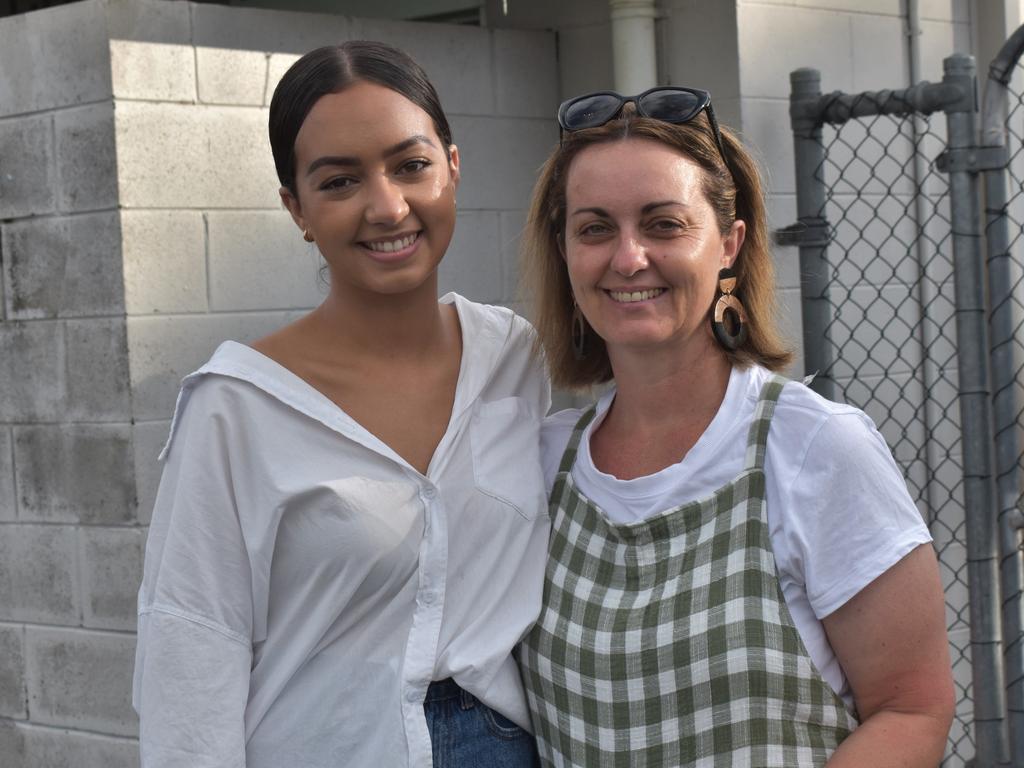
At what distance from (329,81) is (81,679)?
6.83 feet

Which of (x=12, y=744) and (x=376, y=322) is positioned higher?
(x=376, y=322)

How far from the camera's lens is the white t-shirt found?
197cm

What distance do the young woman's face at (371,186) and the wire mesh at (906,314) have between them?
2.26 metres

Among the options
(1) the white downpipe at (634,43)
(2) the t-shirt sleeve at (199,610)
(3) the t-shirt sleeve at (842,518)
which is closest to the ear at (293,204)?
(2) the t-shirt sleeve at (199,610)

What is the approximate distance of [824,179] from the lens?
4.16m

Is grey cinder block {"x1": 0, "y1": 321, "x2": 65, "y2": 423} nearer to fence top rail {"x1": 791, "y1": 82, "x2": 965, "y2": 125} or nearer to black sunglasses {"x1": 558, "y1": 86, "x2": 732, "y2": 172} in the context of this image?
black sunglasses {"x1": 558, "y1": 86, "x2": 732, "y2": 172}

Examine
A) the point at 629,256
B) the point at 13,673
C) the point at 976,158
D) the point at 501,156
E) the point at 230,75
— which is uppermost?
the point at 230,75

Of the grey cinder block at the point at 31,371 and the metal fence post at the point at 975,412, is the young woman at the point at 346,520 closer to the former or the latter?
the grey cinder block at the point at 31,371

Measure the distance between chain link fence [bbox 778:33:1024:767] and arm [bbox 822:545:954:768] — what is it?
6.46 feet

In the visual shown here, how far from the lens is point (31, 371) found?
3.70 metres

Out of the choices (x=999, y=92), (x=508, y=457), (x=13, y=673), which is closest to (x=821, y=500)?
(x=508, y=457)

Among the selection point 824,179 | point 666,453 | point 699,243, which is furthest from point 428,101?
point 824,179

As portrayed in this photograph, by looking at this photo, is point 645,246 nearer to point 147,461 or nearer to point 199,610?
point 199,610

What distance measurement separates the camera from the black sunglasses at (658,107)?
7.31 ft
